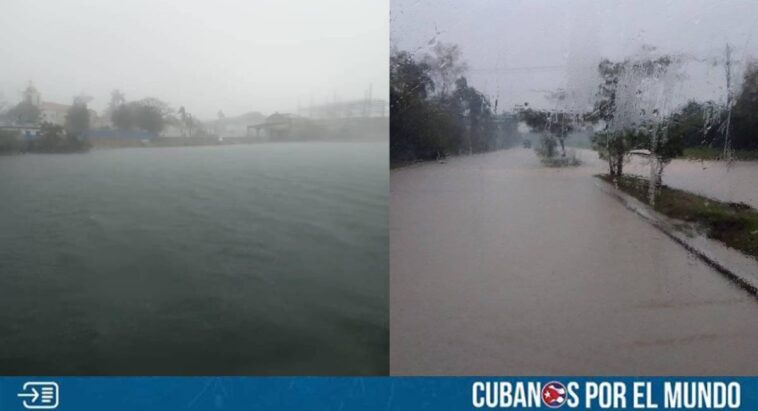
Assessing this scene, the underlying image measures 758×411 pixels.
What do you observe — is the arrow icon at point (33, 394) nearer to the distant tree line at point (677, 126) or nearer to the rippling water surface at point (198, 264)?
the rippling water surface at point (198, 264)

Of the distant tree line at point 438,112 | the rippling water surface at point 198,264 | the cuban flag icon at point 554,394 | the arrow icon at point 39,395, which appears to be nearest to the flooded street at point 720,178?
the distant tree line at point 438,112

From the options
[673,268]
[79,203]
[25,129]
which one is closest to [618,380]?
[673,268]

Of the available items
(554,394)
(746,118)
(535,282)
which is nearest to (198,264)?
(535,282)

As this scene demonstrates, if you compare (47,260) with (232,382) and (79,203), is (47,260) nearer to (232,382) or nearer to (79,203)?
(79,203)

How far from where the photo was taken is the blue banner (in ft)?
7.14

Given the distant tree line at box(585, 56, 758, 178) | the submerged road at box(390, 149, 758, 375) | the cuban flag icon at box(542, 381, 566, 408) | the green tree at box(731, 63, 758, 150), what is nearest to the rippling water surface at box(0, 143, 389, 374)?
the submerged road at box(390, 149, 758, 375)

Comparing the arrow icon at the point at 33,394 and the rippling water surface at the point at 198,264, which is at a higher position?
the rippling water surface at the point at 198,264

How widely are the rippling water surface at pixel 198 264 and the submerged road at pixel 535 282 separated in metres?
0.16

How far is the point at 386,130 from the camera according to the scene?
7.21 feet

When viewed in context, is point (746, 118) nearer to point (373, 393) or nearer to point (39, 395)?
point (373, 393)

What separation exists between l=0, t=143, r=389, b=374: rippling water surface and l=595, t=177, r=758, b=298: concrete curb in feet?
2.91

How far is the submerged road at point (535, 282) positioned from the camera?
7.12ft

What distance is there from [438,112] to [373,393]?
3.47 ft

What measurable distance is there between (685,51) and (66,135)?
2.31m
